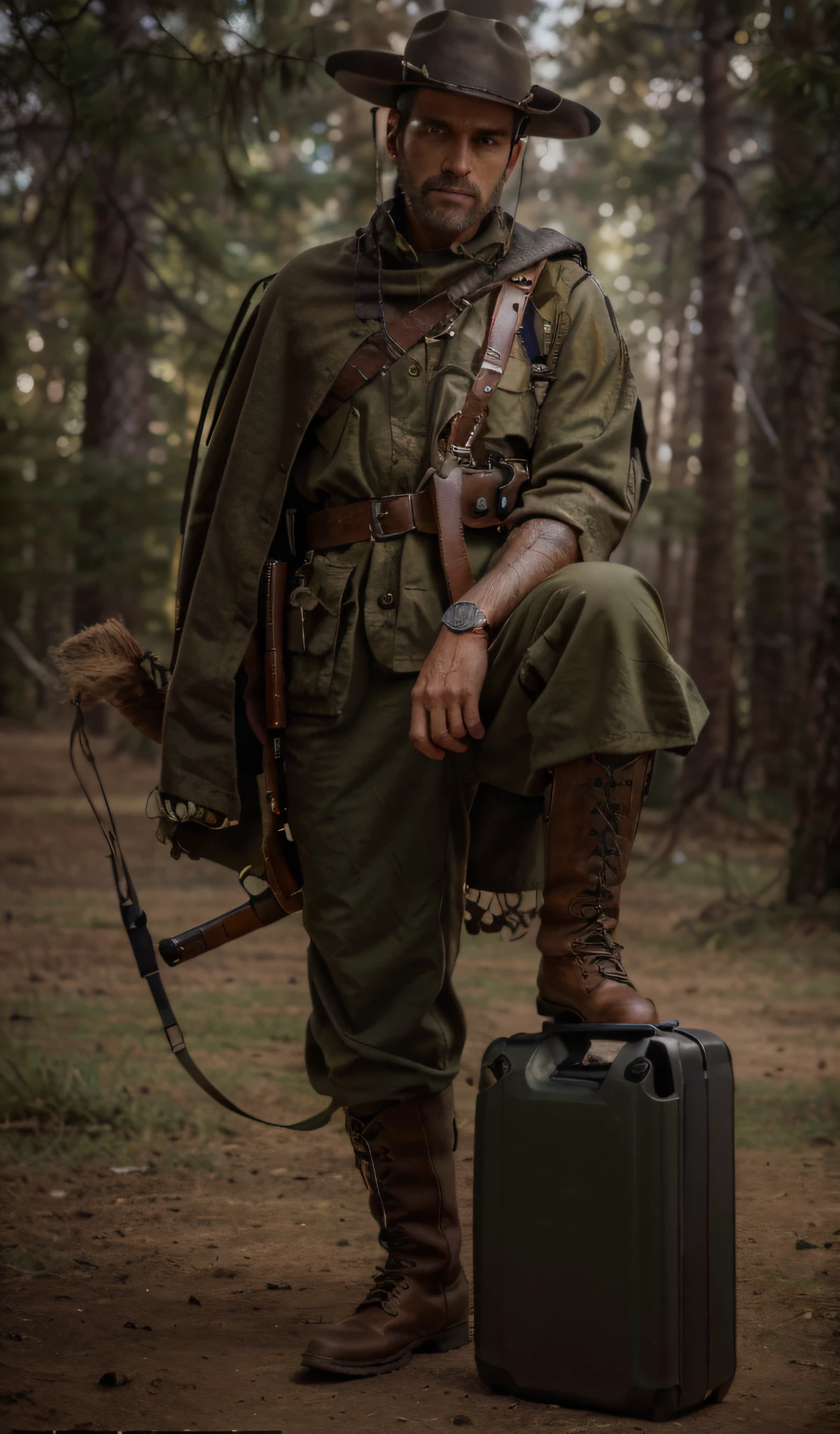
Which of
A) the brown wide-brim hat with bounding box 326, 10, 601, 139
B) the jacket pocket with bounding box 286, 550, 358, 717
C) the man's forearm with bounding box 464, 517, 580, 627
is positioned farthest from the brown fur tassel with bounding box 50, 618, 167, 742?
the brown wide-brim hat with bounding box 326, 10, 601, 139

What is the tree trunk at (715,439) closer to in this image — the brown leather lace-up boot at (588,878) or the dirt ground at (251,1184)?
the dirt ground at (251,1184)

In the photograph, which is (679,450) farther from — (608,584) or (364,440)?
(608,584)

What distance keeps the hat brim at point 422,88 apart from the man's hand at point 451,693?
121cm

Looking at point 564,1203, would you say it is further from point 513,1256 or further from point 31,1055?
point 31,1055

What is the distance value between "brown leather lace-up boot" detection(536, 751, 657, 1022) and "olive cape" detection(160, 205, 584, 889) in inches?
33.6

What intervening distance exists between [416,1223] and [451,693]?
122 cm

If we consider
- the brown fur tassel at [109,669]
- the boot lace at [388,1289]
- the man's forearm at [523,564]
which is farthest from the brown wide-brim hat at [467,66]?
the boot lace at [388,1289]

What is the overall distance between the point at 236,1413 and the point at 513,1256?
1.97 ft

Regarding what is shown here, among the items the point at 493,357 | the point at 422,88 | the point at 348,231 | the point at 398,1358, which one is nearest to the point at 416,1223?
the point at 398,1358

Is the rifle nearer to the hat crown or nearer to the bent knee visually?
the bent knee

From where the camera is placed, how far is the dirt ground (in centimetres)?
283

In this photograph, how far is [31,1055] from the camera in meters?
5.33

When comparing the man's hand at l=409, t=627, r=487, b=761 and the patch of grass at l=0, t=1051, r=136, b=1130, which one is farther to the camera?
the patch of grass at l=0, t=1051, r=136, b=1130

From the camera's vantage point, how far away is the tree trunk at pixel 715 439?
1164cm
